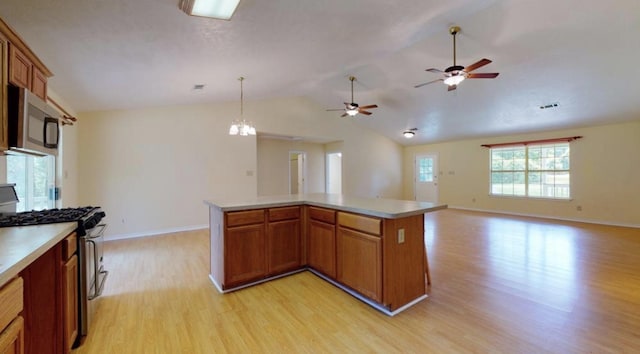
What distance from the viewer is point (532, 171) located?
7031 mm

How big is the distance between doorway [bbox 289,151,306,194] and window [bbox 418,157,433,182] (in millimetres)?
4100

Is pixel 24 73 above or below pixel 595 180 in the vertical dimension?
above

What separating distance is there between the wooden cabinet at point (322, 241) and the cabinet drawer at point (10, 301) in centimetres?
213

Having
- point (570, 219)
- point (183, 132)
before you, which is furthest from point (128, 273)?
point (570, 219)

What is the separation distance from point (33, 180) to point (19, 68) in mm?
2318

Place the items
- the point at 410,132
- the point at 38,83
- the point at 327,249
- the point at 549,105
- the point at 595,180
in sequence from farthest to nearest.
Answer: the point at 410,132 < the point at 595,180 < the point at 549,105 < the point at 327,249 < the point at 38,83

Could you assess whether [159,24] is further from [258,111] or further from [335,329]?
[258,111]

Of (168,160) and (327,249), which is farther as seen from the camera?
(168,160)

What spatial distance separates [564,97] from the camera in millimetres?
4895

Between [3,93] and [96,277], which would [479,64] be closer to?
[3,93]

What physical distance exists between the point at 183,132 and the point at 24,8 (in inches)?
149

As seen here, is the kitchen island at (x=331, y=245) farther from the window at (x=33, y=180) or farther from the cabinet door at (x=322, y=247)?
the window at (x=33, y=180)

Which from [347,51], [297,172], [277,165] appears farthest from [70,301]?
[297,172]

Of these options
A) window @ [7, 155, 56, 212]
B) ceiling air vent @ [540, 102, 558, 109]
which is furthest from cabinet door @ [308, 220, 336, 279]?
ceiling air vent @ [540, 102, 558, 109]
